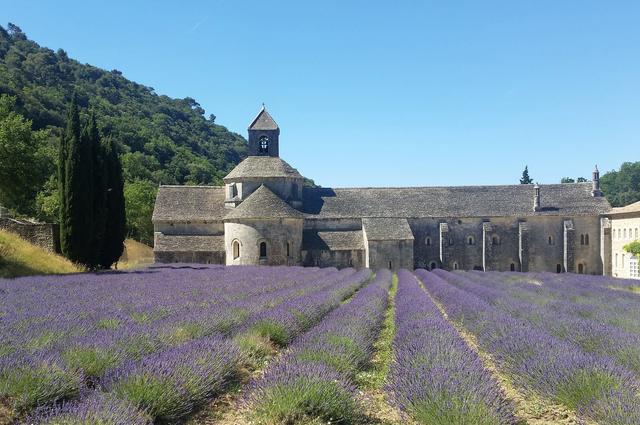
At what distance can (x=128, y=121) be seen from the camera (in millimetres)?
84562

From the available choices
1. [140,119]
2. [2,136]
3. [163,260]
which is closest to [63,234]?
[2,136]

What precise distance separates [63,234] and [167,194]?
1426 cm

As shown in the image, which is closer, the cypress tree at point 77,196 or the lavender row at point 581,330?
the lavender row at point 581,330

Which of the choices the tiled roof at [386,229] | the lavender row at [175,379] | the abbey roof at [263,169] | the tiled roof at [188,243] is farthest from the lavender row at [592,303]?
the tiled roof at [188,243]

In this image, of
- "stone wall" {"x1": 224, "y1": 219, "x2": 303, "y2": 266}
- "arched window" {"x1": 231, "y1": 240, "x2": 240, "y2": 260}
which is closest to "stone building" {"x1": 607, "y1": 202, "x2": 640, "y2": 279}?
"stone wall" {"x1": 224, "y1": 219, "x2": 303, "y2": 266}

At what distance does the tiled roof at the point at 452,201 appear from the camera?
38062 mm

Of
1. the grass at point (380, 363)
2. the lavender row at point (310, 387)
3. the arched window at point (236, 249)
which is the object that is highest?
the arched window at point (236, 249)

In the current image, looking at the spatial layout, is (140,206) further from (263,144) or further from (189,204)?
(263,144)

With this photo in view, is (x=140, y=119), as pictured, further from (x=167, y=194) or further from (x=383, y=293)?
(x=383, y=293)

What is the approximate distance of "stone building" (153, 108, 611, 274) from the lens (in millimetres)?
34750

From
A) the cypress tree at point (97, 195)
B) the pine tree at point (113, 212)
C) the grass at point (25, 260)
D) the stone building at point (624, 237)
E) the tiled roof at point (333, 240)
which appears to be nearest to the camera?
the grass at point (25, 260)

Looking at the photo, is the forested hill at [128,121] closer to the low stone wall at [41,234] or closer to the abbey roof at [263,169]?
the abbey roof at [263,169]

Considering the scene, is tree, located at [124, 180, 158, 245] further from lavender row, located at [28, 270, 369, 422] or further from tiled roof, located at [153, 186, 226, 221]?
lavender row, located at [28, 270, 369, 422]

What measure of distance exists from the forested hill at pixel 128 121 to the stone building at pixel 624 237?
125 feet
